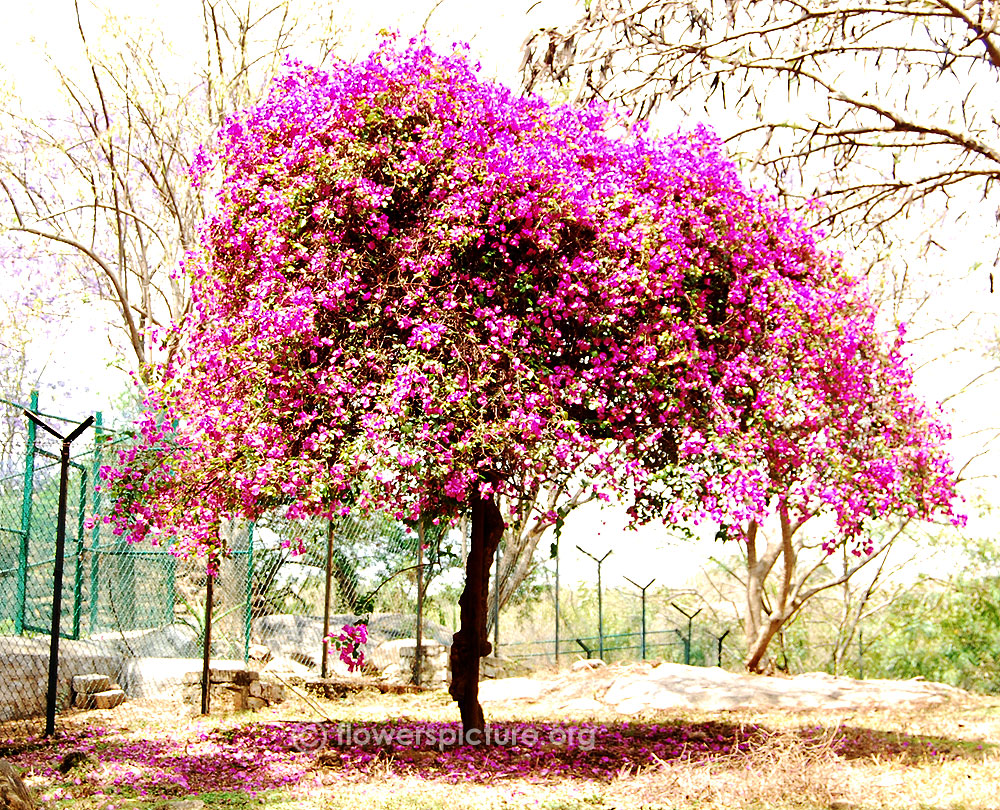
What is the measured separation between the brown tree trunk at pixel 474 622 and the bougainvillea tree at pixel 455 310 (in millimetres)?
934

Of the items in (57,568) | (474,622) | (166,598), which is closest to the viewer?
(474,622)

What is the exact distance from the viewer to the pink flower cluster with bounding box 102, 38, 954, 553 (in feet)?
23.0

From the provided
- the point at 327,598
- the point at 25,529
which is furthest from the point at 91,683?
the point at 327,598

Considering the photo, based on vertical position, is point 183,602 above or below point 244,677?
above

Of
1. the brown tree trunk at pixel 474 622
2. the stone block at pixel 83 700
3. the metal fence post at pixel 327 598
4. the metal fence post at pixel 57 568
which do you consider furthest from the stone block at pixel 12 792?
the metal fence post at pixel 327 598

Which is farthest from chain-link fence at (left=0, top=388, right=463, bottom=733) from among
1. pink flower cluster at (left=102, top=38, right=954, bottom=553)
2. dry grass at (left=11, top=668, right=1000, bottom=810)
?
dry grass at (left=11, top=668, right=1000, bottom=810)

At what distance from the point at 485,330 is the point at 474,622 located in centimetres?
280

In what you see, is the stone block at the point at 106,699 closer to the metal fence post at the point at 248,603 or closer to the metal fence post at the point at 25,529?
the metal fence post at the point at 25,529

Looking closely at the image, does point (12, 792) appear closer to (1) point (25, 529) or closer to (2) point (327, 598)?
(1) point (25, 529)

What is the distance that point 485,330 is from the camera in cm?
717

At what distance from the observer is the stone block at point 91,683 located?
10734 mm

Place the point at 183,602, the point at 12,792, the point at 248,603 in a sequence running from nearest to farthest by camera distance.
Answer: the point at 12,792 < the point at 248,603 < the point at 183,602

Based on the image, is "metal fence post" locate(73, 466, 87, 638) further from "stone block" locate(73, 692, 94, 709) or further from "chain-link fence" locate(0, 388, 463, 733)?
"stone block" locate(73, 692, 94, 709)

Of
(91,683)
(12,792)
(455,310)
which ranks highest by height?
(455,310)
